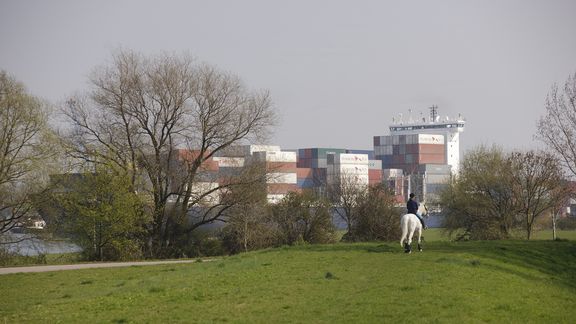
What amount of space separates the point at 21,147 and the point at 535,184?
35817 mm

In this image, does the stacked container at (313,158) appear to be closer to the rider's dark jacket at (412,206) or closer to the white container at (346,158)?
the white container at (346,158)

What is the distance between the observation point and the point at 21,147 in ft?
137

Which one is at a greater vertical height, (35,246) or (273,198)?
(273,198)

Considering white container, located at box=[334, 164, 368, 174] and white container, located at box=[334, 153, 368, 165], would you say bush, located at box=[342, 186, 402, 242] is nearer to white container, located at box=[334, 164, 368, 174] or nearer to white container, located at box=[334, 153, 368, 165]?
white container, located at box=[334, 164, 368, 174]

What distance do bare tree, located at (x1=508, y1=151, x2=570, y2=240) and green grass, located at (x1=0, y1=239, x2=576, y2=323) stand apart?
2881 centimetres

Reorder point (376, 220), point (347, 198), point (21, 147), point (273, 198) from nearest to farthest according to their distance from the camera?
1. point (21, 147)
2. point (376, 220)
3. point (347, 198)
4. point (273, 198)

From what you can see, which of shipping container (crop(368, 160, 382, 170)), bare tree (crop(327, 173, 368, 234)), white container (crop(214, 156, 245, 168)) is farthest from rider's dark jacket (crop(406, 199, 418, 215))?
shipping container (crop(368, 160, 382, 170))

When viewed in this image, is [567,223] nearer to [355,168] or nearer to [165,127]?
[165,127]

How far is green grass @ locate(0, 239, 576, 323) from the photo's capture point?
1328 cm

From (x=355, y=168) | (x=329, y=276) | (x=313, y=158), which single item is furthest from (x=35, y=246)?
(x=313, y=158)

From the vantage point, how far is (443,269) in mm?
18750

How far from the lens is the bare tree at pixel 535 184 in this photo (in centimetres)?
5184

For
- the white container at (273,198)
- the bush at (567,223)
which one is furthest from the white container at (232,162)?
the bush at (567,223)

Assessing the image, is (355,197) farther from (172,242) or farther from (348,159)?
(348,159)
